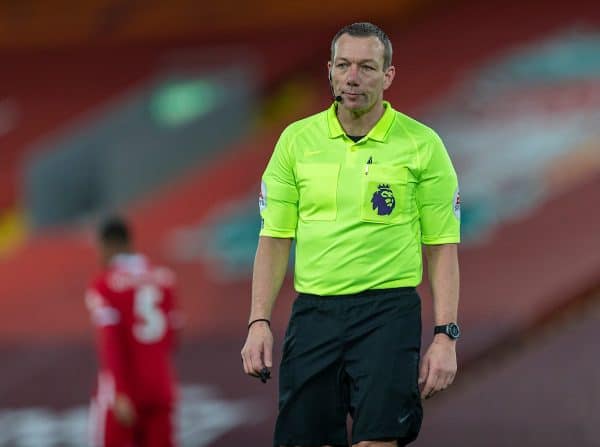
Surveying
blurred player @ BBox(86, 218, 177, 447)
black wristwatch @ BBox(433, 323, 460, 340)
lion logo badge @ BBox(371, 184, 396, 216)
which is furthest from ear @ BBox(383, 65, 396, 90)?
blurred player @ BBox(86, 218, 177, 447)

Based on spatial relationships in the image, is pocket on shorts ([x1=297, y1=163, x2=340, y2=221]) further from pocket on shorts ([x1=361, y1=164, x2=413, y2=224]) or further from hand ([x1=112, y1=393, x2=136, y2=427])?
hand ([x1=112, y1=393, x2=136, y2=427])

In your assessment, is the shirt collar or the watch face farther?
the shirt collar

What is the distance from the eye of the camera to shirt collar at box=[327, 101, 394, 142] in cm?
441

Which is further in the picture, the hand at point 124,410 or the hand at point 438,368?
the hand at point 124,410

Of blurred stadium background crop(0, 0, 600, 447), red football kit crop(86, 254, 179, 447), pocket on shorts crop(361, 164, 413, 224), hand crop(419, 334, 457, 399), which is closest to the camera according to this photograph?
hand crop(419, 334, 457, 399)

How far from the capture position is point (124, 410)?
7.37 m

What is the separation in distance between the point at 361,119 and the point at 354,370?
819mm

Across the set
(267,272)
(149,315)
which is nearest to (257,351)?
(267,272)

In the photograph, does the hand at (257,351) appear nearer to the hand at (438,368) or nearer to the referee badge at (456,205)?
the hand at (438,368)

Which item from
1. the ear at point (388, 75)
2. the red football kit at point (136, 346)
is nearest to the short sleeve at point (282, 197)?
the ear at point (388, 75)

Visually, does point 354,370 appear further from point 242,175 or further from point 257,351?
point 242,175

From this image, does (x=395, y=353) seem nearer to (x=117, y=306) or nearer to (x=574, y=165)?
(x=117, y=306)

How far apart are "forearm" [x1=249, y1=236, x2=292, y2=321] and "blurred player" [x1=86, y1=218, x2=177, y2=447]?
2.86 metres

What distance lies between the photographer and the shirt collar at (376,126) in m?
4.41
